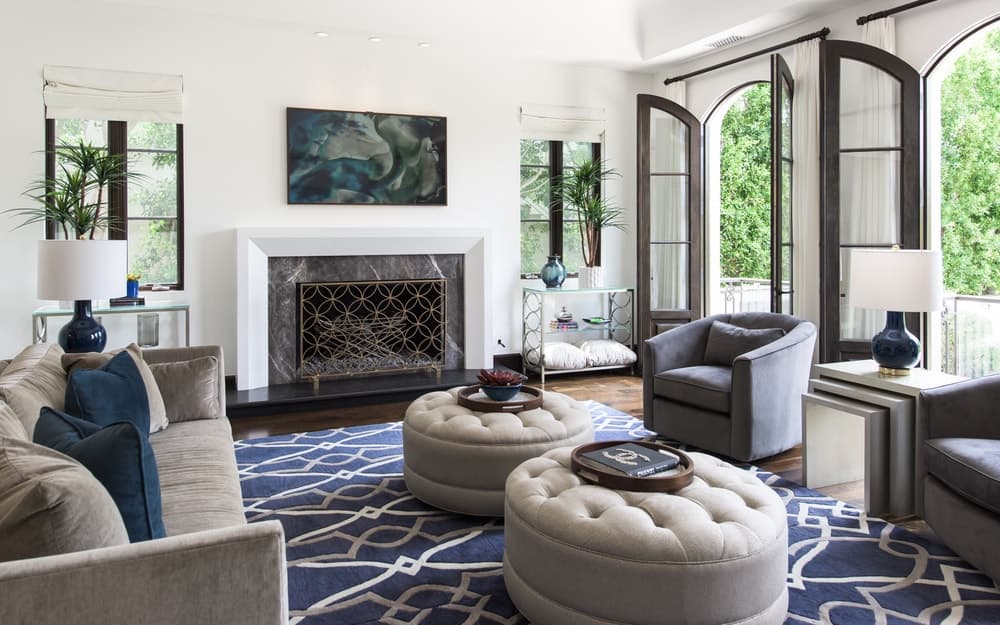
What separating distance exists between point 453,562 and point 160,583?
59.2 inches

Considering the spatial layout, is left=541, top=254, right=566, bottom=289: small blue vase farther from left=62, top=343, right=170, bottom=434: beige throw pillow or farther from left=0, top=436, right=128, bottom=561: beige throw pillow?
left=0, top=436, right=128, bottom=561: beige throw pillow

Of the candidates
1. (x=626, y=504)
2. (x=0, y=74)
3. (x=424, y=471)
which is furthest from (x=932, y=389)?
(x=0, y=74)

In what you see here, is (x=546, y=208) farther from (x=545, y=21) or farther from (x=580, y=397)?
(x=580, y=397)

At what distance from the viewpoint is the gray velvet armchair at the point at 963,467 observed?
98.7 inches

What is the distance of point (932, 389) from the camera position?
117 inches

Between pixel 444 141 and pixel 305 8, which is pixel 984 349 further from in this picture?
pixel 305 8

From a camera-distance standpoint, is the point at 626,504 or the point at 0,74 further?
the point at 0,74

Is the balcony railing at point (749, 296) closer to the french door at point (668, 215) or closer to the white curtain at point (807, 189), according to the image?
the french door at point (668, 215)

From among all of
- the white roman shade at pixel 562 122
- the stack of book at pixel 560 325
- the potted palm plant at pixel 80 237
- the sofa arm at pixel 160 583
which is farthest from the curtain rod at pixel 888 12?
the sofa arm at pixel 160 583

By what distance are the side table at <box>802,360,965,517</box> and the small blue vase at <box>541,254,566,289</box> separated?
9.57ft

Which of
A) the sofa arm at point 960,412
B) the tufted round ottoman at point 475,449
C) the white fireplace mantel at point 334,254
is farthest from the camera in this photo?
the white fireplace mantel at point 334,254

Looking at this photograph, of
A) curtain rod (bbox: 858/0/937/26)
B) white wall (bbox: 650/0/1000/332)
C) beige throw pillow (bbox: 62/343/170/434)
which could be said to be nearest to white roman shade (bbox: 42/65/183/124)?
beige throw pillow (bbox: 62/343/170/434)

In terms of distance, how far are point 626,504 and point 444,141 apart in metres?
4.53

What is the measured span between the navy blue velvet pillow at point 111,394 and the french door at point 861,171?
397 centimetres
